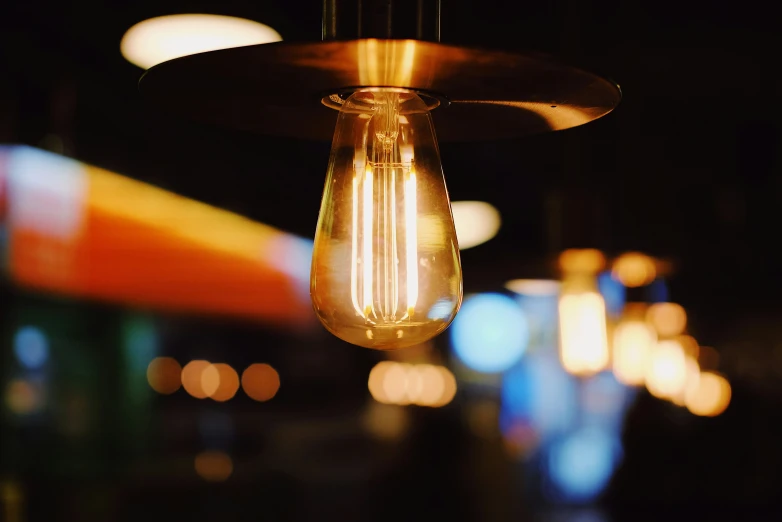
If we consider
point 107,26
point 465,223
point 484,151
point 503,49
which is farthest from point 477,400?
point 503,49

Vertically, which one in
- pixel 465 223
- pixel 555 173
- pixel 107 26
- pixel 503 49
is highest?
pixel 555 173

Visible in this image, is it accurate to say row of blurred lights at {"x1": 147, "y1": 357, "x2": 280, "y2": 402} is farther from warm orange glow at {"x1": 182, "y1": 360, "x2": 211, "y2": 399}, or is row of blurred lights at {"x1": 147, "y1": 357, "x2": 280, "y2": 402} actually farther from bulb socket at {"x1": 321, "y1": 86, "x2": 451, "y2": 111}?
bulb socket at {"x1": 321, "y1": 86, "x2": 451, "y2": 111}

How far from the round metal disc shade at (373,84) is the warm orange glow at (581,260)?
4.83 ft

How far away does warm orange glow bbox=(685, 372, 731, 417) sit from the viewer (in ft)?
27.2

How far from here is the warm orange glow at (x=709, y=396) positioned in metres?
8.29

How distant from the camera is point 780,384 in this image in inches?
381

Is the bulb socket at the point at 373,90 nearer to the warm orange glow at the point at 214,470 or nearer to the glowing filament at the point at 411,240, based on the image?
the glowing filament at the point at 411,240

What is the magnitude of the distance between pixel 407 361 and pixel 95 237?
8871 mm

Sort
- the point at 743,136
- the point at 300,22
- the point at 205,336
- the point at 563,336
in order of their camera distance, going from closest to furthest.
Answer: the point at 300,22
the point at 563,336
the point at 743,136
the point at 205,336

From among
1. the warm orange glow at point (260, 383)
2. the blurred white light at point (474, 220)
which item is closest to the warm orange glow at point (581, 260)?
the blurred white light at point (474, 220)

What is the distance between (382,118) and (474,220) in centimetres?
232

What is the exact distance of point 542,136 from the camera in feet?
10.8

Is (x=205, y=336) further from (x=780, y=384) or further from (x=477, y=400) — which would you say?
(x=780, y=384)

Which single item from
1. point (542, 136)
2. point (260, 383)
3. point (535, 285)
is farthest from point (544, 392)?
point (535, 285)
